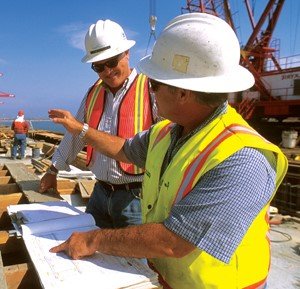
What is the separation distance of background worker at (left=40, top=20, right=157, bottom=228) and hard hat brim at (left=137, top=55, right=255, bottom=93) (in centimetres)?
117

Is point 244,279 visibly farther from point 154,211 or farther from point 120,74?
point 120,74

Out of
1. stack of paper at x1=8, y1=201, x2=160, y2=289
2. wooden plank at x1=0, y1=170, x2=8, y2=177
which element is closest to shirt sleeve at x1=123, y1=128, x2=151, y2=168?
stack of paper at x1=8, y1=201, x2=160, y2=289

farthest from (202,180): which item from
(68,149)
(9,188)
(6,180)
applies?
(6,180)

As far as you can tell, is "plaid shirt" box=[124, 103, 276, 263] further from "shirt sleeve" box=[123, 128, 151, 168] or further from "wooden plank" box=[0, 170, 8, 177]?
"wooden plank" box=[0, 170, 8, 177]

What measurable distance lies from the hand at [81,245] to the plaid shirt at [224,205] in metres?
0.44

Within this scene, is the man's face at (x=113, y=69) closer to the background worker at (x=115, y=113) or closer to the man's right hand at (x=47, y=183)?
the background worker at (x=115, y=113)

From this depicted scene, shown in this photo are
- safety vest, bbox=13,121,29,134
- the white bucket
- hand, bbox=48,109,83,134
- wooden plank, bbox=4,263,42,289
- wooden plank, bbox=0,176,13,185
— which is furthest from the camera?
the white bucket

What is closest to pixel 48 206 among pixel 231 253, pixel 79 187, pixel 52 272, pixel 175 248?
pixel 52 272

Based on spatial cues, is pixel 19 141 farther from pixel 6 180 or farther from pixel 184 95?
pixel 184 95

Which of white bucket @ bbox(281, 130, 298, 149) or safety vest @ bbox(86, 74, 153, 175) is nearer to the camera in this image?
safety vest @ bbox(86, 74, 153, 175)

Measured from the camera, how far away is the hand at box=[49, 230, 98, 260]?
162 cm

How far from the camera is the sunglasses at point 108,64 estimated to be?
2811 millimetres

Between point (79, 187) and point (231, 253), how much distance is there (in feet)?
10.7

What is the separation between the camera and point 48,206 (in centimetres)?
250
